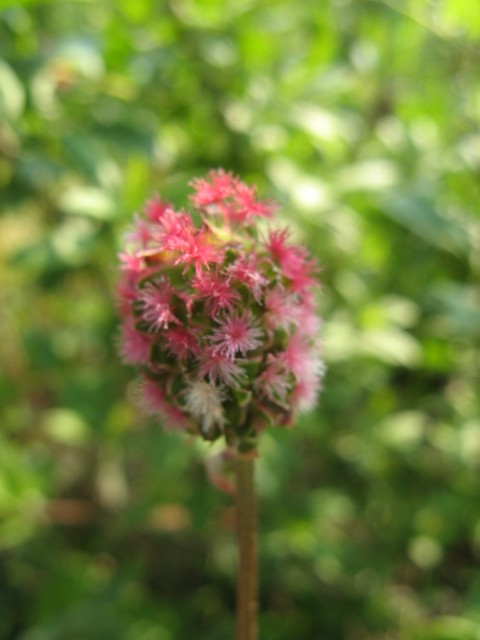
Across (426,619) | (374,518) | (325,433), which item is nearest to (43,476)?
(325,433)

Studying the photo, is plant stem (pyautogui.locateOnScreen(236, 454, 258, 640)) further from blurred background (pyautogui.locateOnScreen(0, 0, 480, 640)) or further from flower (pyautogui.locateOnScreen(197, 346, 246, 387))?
blurred background (pyautogui.locateOnScreen(0, 0, 480, 640))

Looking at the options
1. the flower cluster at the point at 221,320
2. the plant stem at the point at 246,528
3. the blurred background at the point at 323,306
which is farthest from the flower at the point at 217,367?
the blurred background at the point at 323,306

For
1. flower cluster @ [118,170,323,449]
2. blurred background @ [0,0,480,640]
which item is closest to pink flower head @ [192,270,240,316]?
flower cluster @ [118,170,323,449]

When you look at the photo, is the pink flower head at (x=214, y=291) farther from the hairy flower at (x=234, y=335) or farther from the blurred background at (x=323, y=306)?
the blurred background at (x=323, y=306)

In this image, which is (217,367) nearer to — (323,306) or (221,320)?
(221,320)

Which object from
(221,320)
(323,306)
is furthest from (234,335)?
(323,306)

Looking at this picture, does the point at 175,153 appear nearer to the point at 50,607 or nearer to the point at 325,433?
the point at 325,433
